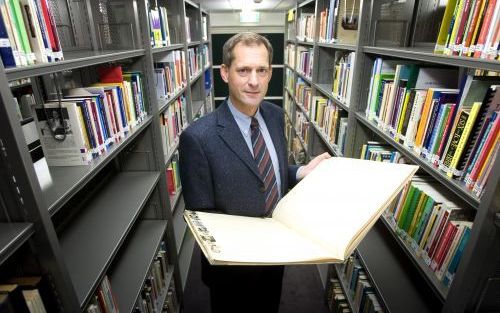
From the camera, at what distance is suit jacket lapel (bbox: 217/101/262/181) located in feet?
3.95

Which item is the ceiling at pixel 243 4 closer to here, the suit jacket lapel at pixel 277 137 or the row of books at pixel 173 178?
the row of books at pixel 173 178

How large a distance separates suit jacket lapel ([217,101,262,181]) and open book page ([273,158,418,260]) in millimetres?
237

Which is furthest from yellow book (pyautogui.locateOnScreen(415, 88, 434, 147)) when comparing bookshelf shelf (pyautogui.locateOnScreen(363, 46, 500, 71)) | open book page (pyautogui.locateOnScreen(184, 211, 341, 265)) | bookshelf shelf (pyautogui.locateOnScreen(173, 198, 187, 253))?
bookshelf shelf (pyautogui.locateOnScreen(173, 198, 187, 253))

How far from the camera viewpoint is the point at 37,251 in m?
0.77

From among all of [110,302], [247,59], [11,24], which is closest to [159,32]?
[247,59]

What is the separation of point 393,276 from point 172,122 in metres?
1.91

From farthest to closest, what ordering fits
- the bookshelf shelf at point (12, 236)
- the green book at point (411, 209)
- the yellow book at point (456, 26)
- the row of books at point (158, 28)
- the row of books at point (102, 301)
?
the row of books at point (158, 28) → the green book at point (411, 209) → the row of books at point (102, 301) → the yellow book at point (456, 26) → the bookshelf shelf at point (12, 236)

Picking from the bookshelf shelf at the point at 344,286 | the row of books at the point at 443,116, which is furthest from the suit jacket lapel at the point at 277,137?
the bookshelf shelf at the point at 344,286

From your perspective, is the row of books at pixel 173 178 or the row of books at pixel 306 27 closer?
the row of books at pixel 173 178

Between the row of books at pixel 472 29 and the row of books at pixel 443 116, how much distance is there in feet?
0.34

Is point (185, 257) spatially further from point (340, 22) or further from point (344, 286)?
point (340, 22)

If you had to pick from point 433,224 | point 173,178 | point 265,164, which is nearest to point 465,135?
point 433,224

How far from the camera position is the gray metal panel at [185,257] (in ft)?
8.03

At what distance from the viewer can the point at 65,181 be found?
38.3 inches
